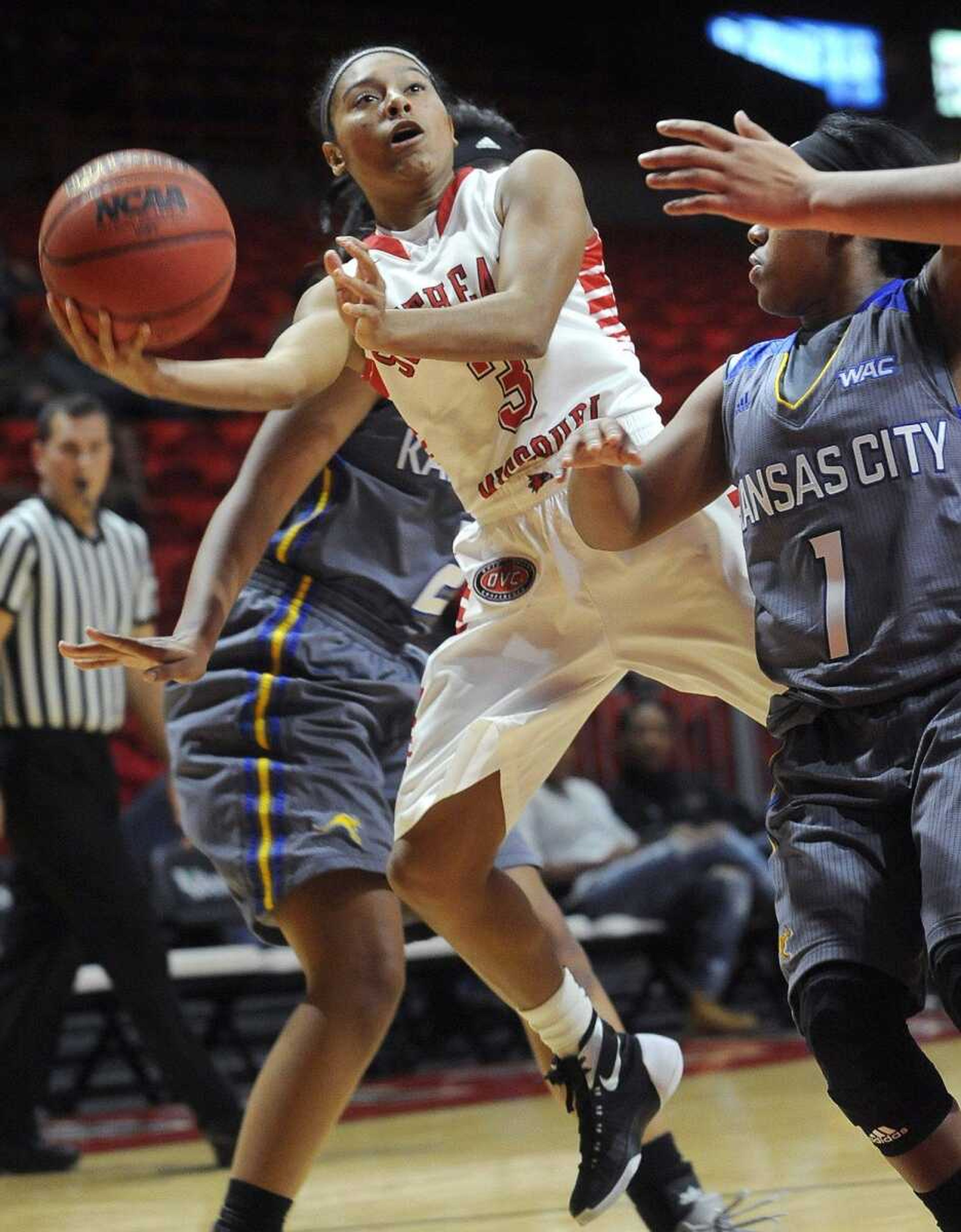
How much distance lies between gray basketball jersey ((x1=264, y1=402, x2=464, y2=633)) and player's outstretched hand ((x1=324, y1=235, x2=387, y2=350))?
2.90 feet

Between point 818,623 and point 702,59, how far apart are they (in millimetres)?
13638

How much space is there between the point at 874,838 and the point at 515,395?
3.38ft

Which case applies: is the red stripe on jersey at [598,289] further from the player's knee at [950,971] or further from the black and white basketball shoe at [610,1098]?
the player's knee at [950,971]

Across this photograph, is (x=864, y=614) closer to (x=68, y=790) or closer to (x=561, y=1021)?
(x=561, y=1021)

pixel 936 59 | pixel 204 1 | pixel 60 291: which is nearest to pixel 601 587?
pixel 60 291

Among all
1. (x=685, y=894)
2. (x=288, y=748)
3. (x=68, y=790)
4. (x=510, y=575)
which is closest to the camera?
(x=510, y=575)

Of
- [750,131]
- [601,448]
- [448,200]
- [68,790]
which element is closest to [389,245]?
[448,200]

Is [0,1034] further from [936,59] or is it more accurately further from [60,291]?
[936,59]

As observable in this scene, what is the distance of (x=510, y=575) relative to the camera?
2.92m

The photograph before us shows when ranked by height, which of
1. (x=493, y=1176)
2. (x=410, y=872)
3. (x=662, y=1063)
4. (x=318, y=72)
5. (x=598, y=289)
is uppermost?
(x=318, y=72)

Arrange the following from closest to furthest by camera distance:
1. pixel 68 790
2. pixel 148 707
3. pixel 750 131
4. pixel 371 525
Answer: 1. pixel 750 131
2. pixel 371 525
3. pixel 68 790
4. pixel 148 707

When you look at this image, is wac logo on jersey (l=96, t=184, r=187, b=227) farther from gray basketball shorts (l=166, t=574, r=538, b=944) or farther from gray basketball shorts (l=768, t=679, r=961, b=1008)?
gray basketball shorts (l=768, t=679, r=961, b=1008)

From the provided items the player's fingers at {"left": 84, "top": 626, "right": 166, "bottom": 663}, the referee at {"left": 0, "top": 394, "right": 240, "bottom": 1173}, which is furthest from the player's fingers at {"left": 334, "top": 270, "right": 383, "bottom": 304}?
the referee at {"left": 0, "top": 394, "right": 240, "bottom": 1173}

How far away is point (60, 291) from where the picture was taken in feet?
8.73
